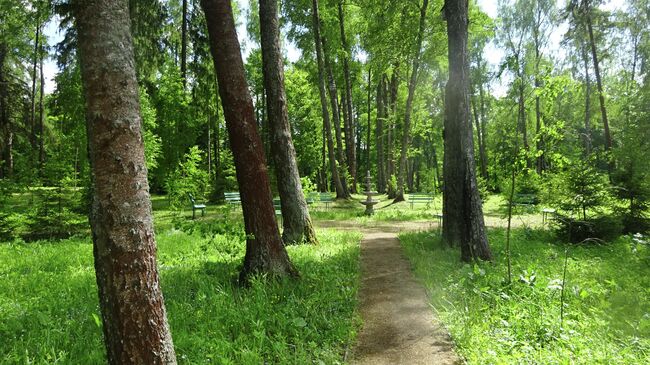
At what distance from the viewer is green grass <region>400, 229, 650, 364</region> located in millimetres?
3623

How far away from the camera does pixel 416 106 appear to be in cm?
2927

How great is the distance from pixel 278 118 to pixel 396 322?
512 centimetres

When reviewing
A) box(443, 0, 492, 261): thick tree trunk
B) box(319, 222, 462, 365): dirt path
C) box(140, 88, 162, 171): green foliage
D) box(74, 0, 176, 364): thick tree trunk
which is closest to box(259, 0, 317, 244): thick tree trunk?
box(319, 222, 462, 365): dirt path

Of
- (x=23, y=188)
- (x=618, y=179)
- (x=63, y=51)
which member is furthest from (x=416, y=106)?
(x=23, y=188)

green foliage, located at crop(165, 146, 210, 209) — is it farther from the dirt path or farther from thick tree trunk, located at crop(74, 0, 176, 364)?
thick tree trunk, located at crop(74, 0, 176, 364)

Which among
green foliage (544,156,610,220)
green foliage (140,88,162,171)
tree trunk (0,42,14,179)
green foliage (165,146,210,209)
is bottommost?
green foliage (544,156,610,220)

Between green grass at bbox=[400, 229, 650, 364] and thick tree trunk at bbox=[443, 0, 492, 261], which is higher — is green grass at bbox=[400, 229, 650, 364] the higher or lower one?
the lower one

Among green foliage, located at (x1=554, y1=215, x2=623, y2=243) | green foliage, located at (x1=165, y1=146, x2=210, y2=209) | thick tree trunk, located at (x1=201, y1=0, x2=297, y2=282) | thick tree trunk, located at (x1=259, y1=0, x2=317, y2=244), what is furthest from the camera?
green foliage, located at (x1=165, y1=146, x2=210, y2=209)

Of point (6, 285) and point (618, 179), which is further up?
point (618, 179)

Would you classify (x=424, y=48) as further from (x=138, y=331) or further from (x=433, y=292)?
(x=138, y=331)

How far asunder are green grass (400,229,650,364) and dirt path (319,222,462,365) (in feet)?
0.60

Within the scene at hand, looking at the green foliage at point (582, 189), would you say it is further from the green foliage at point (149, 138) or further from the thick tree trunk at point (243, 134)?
the green foliage at point (149, 138)

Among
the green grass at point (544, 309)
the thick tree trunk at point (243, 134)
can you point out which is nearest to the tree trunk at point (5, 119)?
the thick tree trunk at point (243, 134)

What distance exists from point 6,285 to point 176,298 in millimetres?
2935
